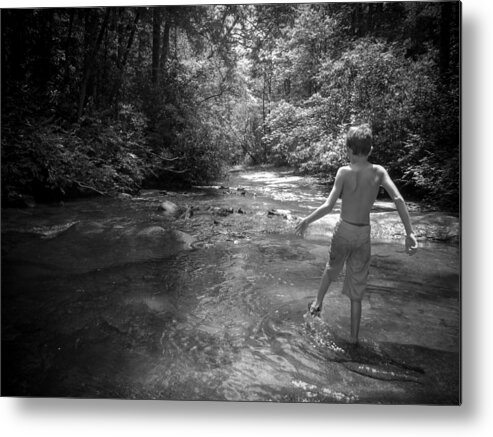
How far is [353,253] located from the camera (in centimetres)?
232

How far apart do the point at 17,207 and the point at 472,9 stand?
3.59 meters

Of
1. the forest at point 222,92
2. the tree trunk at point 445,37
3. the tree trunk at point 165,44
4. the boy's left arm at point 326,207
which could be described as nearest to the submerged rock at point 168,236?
the forest at point 222,92

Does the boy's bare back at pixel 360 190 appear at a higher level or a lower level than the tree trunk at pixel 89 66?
lower

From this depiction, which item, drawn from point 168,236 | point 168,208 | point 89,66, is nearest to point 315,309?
point 168,236

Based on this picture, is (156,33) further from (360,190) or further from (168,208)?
(360,190)

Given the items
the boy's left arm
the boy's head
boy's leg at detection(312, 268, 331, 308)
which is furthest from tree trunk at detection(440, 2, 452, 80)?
boy's leg at detection(312, 268, 331, 308)

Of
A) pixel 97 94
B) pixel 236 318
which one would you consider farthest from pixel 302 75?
pixel 236 318

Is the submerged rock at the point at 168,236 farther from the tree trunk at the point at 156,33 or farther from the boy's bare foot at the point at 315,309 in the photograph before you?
the tree trunk at the point at 156,33

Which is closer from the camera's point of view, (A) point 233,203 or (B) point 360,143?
(B) point 360,143

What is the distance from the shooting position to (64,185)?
3.16 meters

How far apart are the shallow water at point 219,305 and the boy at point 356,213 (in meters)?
0.19

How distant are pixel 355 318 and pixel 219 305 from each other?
2.98ft

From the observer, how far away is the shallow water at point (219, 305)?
7.67ft

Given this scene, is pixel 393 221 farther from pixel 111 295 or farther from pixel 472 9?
pixel 111 295
